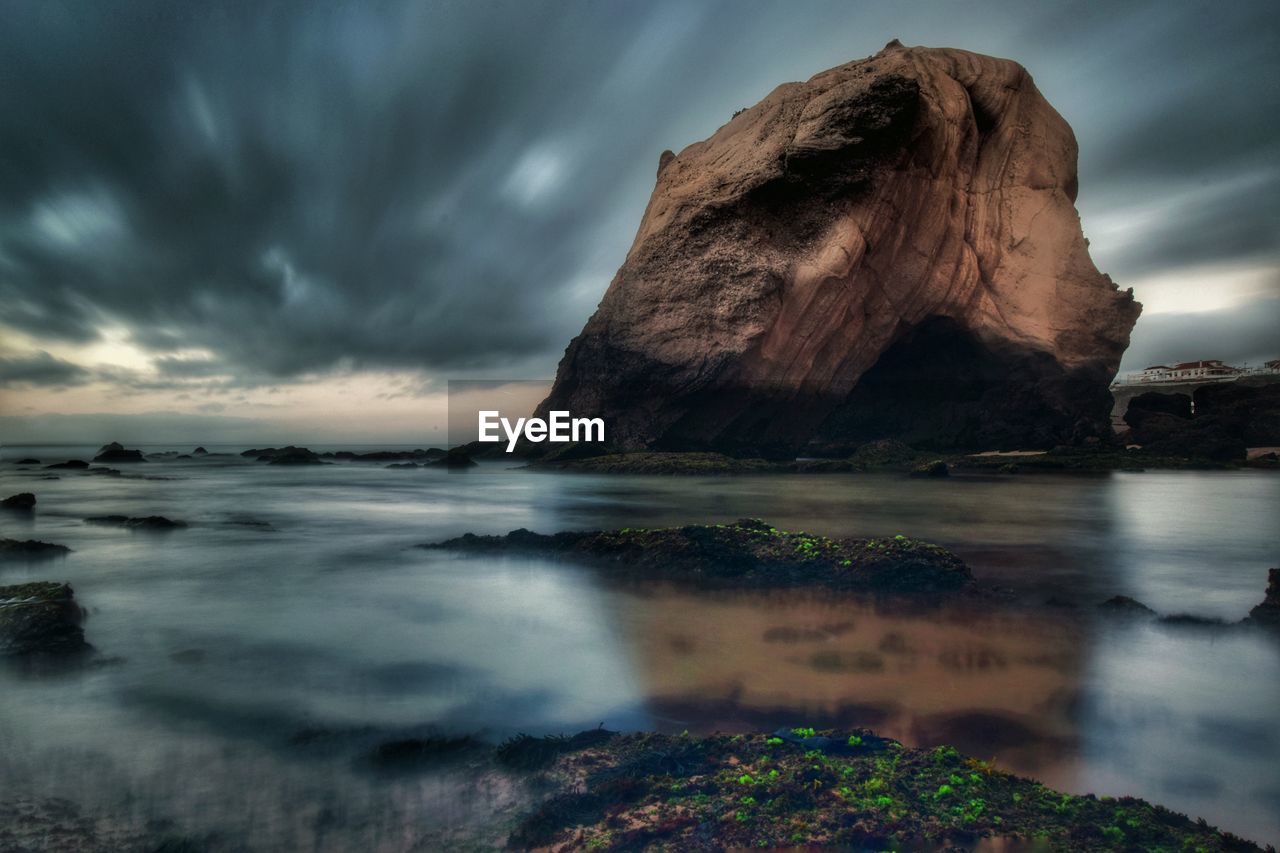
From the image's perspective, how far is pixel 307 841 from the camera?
8.78ft

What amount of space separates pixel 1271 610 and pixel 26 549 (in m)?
14.6

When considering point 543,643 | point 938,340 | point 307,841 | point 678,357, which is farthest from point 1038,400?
point 307,841

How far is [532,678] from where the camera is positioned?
4598mm

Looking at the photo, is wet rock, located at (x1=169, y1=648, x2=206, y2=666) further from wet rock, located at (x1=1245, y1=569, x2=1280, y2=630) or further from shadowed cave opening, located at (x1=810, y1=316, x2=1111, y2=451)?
shadowed cave opening, located at (x1=810, y1=316, x2=1111, y2=451)

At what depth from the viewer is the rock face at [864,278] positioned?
21688 millimetres

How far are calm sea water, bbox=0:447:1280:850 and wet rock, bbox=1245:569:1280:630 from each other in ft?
1.23

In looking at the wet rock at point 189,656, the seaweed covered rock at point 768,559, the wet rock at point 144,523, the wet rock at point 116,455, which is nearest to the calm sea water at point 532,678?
the wet rock at point 189,656

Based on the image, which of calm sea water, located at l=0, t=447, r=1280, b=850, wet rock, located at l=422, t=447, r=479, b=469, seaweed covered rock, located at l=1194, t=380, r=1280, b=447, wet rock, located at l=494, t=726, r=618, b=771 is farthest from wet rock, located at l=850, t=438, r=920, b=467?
wet rock, located at l=494, t=726, r=618, b=771

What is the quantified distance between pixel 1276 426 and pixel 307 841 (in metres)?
38.9

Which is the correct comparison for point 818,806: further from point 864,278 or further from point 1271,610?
point 864,278

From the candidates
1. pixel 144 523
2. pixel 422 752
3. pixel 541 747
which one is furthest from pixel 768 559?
pixel 144 523

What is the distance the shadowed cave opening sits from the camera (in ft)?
86.5

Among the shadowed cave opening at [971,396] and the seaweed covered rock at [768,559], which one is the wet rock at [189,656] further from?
the shadowed cave opening at [971,396]

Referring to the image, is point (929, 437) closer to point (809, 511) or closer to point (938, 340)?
point (938, 340)
